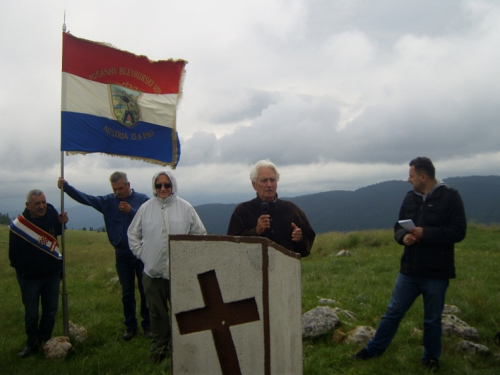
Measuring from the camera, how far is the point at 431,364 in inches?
187

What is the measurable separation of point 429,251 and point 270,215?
167cm

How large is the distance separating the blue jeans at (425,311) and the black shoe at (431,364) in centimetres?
3

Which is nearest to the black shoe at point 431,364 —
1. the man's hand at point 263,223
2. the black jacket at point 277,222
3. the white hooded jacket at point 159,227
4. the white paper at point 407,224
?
the white paper at point 407,224

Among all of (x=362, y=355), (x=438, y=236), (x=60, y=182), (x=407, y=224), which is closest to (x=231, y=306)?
(x=407, y=224)

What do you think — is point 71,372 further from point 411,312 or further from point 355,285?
point 355,285

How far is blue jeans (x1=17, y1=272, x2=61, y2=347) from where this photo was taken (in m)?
6.07

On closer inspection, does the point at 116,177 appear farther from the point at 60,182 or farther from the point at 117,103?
the point at 117,103

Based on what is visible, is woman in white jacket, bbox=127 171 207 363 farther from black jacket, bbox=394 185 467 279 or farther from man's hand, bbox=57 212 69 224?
black jacket, bbox=394 185 467 279

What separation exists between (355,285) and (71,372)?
5.28 m

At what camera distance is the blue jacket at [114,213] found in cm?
650

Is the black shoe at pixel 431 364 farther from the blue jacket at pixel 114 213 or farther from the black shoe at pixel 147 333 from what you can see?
the blue jacket at pixel 114 213

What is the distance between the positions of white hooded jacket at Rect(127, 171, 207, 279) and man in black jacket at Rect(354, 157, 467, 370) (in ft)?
8.04

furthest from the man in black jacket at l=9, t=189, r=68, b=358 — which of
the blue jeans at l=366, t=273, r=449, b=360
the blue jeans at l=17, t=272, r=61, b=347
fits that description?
the blue jeans at l=366, t=273, r=449, b=360

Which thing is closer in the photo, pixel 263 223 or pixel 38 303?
pixel 263 223
